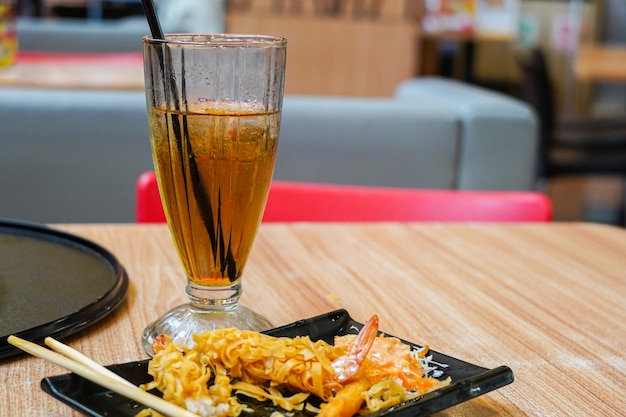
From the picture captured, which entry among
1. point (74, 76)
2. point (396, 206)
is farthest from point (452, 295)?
point (74, 76)

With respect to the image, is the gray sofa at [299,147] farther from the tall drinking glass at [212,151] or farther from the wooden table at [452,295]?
the tall drinking glass at [212,151]

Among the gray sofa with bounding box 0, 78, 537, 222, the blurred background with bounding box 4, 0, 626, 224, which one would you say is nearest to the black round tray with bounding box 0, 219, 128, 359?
the gray sofa with bounding box 0, 78, 537, 222

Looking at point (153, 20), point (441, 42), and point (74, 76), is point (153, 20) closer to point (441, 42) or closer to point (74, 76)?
point (74, 76)

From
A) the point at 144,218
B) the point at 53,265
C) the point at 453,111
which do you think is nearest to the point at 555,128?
the point at 453,111

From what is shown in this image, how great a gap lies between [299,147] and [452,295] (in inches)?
42.1

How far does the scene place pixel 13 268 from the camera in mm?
688

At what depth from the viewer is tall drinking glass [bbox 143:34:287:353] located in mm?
531

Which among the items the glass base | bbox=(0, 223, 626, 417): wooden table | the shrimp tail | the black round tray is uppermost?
the shrimp tail

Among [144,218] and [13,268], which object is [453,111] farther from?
[13,268]

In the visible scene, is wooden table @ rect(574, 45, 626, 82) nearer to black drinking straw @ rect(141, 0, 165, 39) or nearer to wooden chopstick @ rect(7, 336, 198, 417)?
black drinking straw @ rect(141, 0, 165, 39)

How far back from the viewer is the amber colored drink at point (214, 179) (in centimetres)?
54

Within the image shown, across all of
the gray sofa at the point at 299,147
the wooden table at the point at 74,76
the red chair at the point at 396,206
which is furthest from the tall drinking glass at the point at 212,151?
the wooden table at the point at 74,76

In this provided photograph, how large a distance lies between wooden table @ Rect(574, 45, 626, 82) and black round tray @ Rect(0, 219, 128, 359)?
2862mm

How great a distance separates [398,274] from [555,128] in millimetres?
2643
